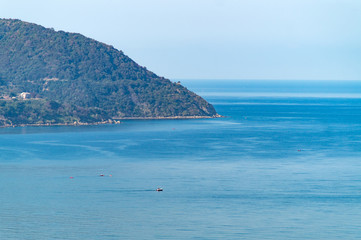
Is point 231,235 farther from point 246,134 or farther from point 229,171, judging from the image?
point 246,134

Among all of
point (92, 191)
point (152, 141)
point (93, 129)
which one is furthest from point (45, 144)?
Result: point (92, 191)

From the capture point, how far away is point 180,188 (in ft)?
313

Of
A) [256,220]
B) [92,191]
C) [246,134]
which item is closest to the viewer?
[256,220]

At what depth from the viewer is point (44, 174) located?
10719 centimetres

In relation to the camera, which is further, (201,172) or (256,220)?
(201,172)

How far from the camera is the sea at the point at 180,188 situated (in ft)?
240

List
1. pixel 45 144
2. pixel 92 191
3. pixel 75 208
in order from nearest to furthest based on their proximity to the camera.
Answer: pixel 75 208
pixel 92 191
pixel 45 144

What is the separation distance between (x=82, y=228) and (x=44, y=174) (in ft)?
118

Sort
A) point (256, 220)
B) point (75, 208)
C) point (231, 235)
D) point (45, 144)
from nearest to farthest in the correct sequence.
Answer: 1. point (231, 235)
2. point (256, 220)
3. point (75, 208)
4. point (45, 144)

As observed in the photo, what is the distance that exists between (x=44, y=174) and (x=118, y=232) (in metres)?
38.9

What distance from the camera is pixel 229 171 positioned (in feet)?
363

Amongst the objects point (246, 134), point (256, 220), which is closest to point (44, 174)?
point (256, 220)

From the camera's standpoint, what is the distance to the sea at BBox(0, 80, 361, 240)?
240ft

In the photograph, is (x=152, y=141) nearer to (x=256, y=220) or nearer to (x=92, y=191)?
(x=92, y=191)
